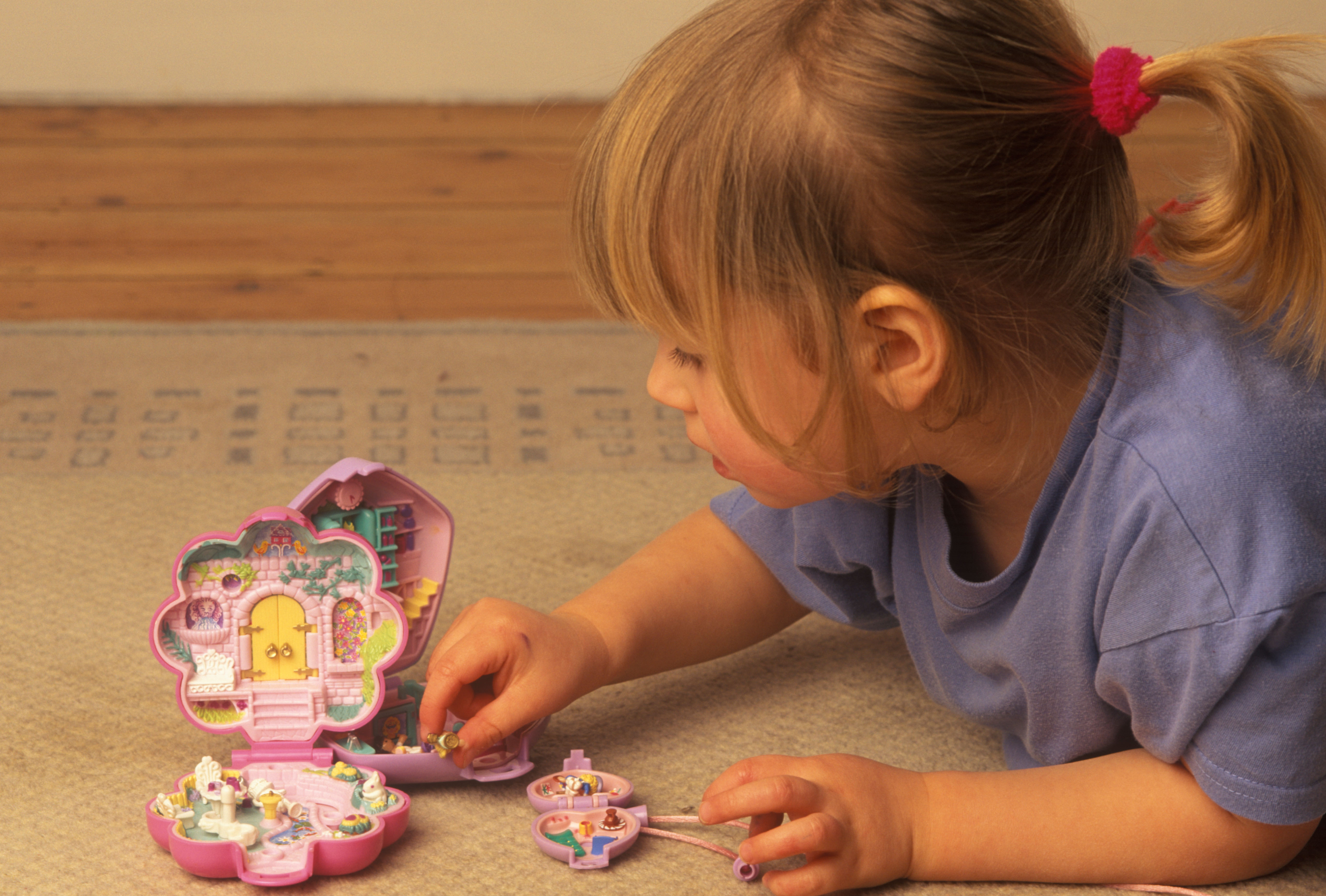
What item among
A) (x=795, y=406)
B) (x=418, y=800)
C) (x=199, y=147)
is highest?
(x=795, y=406)

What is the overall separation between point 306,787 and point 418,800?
0.06 meters

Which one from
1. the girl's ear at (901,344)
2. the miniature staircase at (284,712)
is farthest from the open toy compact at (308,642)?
the girl's ear at (901,344)

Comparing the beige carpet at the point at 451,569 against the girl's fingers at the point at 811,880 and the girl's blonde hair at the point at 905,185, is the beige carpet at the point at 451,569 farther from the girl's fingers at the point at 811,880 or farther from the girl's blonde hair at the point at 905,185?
the girl's blonde hair at the point at 905,185

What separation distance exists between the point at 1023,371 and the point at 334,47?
5.86ft

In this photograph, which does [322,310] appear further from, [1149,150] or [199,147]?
[1149,150]

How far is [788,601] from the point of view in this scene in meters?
0.86

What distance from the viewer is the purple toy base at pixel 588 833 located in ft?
2.14

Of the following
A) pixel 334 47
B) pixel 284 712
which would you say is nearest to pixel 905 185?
pixel 284 712

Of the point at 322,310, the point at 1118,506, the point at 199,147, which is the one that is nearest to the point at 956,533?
the point at 1118,506

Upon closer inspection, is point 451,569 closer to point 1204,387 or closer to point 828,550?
point 828,550

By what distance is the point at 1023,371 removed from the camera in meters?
0.62

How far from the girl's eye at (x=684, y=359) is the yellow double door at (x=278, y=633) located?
23 centimetres

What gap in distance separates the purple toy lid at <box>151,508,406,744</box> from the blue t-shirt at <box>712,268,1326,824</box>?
0.31 m

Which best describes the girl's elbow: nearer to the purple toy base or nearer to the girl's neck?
the girl's neck
